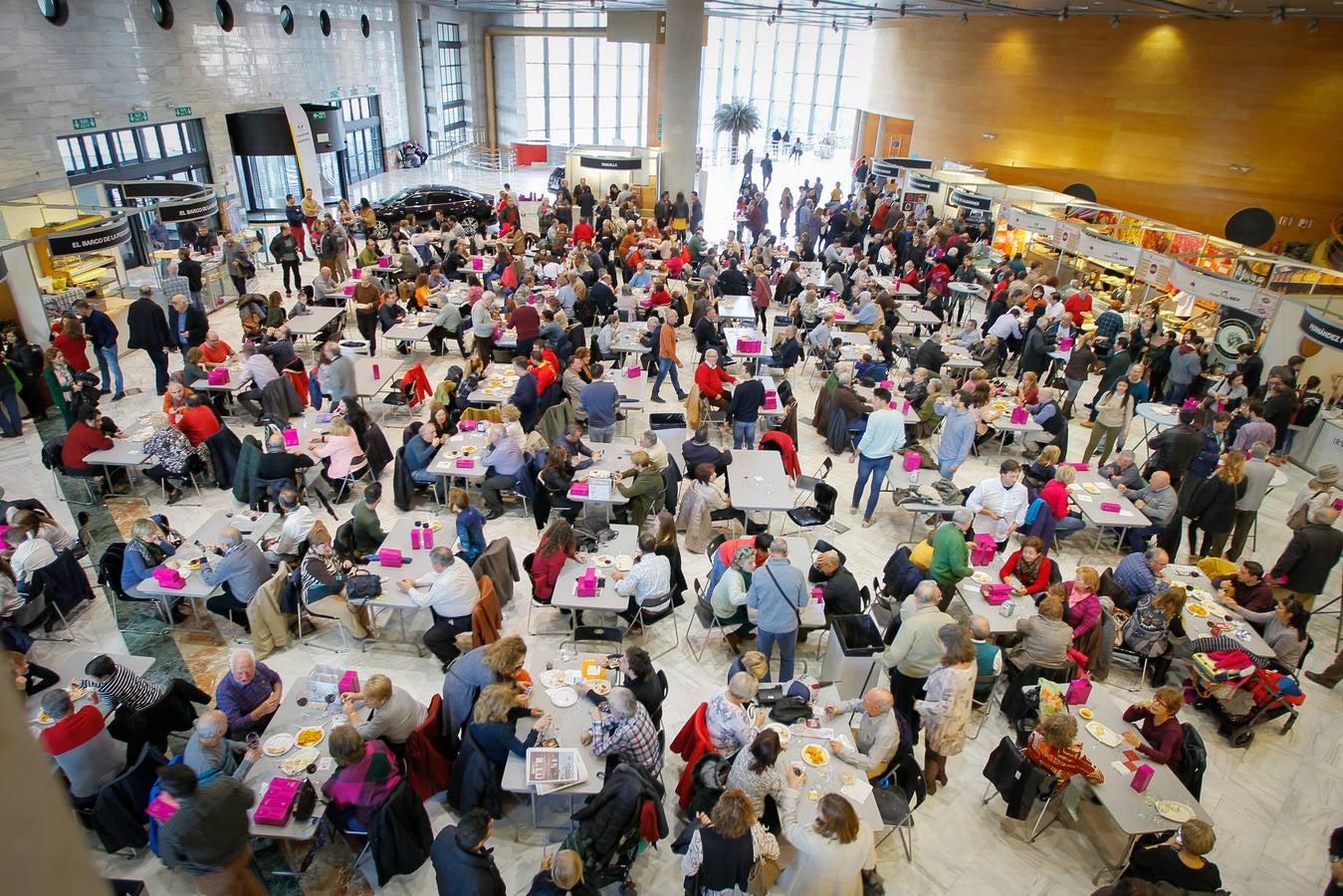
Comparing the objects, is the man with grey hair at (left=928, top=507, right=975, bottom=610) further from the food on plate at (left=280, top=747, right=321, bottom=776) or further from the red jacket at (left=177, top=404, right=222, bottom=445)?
the red jacket at (left=177, top=404, right=222, bottom=445)

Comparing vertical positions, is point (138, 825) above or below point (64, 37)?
below

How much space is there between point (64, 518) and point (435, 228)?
1224cm

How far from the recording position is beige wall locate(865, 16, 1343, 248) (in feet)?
56.1

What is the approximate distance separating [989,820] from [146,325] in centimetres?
1215

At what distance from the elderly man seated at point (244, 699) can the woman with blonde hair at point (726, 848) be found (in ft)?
10.6

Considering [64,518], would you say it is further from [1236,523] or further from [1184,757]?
[1236,523]

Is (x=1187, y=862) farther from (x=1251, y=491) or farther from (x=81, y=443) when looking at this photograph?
(x=81, y=443)

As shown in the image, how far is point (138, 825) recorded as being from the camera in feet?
16.9

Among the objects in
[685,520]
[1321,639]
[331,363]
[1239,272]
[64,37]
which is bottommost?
[1321,639]

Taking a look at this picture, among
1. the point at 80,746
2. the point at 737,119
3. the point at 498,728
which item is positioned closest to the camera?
the point at 80,746

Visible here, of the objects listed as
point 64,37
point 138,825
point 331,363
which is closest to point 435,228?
point 64,37

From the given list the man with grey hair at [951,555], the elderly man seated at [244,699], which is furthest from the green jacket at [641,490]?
the elderly man seated at [244,699]

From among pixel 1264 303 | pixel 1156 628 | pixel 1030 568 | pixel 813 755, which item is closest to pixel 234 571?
pixel 813 755

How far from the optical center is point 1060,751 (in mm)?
5562
